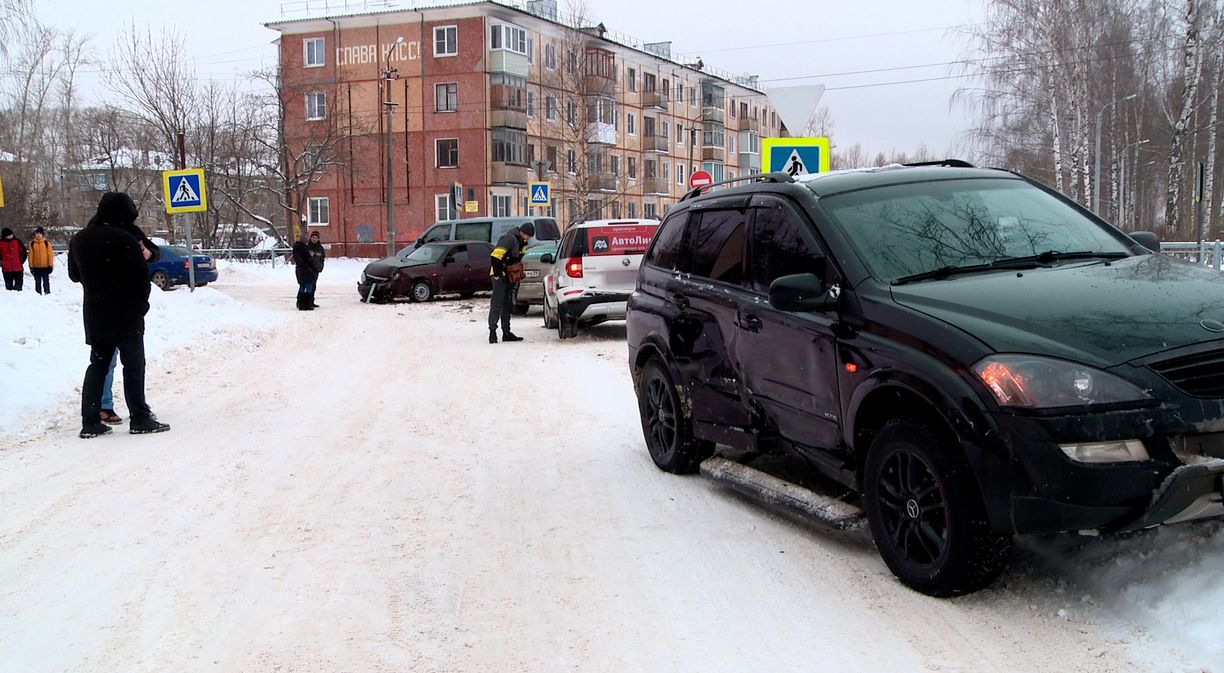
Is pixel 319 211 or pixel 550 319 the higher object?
pixel 319 211

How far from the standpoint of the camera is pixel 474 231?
27.2 metres

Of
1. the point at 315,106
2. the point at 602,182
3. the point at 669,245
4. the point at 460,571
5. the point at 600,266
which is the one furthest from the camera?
the point at 602,182

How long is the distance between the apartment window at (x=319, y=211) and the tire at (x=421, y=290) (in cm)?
3864

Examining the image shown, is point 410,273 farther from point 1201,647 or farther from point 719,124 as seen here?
point 719,124

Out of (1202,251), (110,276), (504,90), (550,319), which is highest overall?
(504,90)

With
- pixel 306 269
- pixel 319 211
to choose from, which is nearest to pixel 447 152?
pixel 319 211

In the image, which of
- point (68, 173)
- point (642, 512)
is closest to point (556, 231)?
point (642, 512)

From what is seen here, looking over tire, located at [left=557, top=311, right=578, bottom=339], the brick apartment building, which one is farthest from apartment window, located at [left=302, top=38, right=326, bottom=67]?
tire, located at [left=557, top=311, right=578, bottom=339]

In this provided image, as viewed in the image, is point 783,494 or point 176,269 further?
point 176,269

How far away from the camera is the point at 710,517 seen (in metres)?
5.58

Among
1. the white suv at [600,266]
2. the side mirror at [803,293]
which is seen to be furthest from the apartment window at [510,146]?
the side mirror at [803,293]

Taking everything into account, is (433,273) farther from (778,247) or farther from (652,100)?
(652,100)

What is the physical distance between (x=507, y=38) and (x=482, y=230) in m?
34.2

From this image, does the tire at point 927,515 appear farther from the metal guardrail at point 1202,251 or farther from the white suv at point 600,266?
the metal guardrail at point 1202,251
